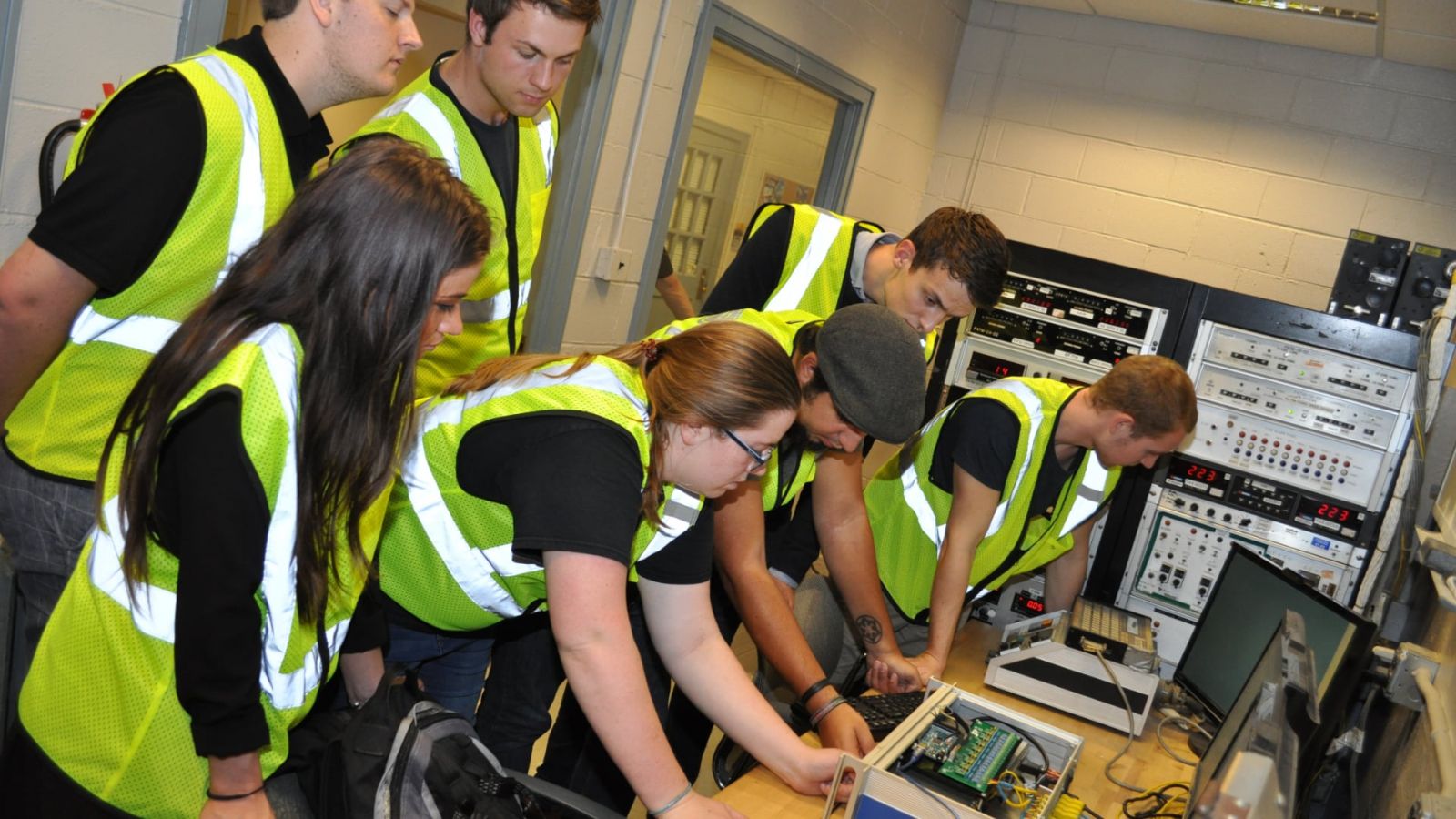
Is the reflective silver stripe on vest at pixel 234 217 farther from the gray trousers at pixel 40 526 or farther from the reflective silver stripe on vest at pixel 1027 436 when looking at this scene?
the reflective silver stripe on vest at pixel 1027 436

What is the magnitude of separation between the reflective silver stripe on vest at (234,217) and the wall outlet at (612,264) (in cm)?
206

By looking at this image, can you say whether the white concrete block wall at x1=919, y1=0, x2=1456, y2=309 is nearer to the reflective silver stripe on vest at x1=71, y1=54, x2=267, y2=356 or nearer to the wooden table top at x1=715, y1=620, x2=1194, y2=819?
the wooden table top at x1=715, y1=620, x2=1194, y2=819

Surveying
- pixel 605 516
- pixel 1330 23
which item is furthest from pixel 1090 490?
pixel 1330 23

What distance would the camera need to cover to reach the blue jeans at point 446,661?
5.83 ft

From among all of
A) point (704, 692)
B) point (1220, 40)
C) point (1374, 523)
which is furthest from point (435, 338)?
point (1220, 40)

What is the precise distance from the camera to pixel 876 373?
186 centimetres

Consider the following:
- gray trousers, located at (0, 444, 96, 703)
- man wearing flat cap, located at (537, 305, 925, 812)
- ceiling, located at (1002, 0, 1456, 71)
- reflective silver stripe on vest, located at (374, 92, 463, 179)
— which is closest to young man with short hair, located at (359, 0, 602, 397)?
reflective silver stripe on vest, located at (374, 92, 463, 179)

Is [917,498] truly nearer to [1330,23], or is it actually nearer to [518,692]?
[518,692]

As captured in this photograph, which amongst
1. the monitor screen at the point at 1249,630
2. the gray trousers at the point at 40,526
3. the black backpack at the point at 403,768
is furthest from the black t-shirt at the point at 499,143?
the monitor screen at the point at 1249,630

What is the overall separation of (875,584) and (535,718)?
0.79m

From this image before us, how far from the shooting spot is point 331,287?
1202mm

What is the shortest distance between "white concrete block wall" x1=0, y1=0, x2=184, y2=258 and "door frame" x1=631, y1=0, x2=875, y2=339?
1.90 m

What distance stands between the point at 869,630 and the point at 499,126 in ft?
4.13

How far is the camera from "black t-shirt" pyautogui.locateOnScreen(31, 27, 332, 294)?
1.35 m
